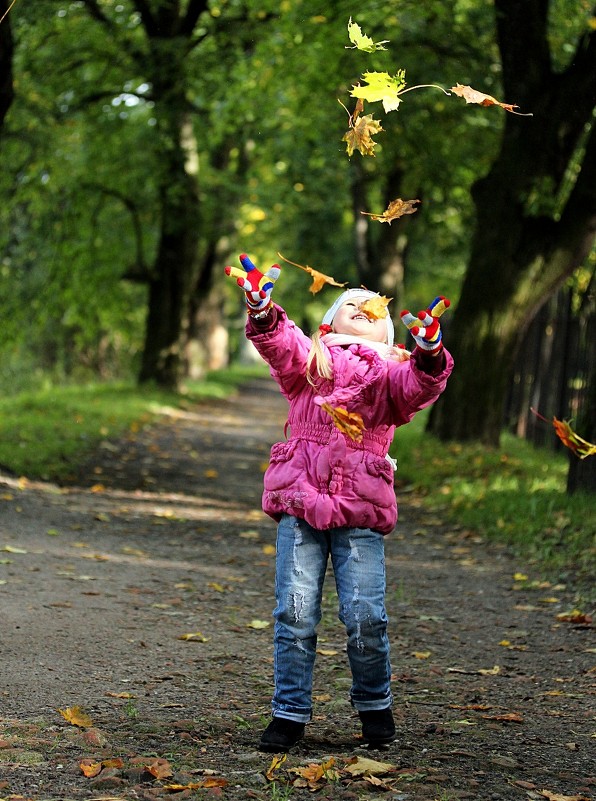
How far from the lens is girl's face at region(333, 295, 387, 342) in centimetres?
434

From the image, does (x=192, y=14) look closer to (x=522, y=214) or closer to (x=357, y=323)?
(x=522, y=214)

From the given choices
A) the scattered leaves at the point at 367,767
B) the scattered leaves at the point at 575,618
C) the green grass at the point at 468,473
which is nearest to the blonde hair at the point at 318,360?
the scattered leaves at the point at 367,767

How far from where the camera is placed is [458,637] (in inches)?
248

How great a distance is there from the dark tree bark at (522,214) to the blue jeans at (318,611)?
30.7ft

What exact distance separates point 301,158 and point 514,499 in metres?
16.0

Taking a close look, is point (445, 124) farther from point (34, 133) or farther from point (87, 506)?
point (87, 506)

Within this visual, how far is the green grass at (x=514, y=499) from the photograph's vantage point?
8.44 metres

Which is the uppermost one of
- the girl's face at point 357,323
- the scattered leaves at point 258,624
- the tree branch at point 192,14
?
the tree branch at point 192,14

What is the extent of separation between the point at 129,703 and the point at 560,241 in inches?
387

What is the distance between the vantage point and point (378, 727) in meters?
4.15

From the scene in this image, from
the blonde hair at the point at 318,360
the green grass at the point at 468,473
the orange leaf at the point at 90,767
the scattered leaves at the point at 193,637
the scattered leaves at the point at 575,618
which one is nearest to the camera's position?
the orange leaf at the point at 90,767

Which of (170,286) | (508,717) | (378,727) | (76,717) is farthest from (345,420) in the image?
(170,286)

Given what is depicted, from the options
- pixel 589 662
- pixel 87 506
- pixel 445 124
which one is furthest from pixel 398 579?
pixel 445 124

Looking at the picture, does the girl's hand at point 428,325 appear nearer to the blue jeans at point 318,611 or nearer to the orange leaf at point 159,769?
the blue jeans at point 318,611
